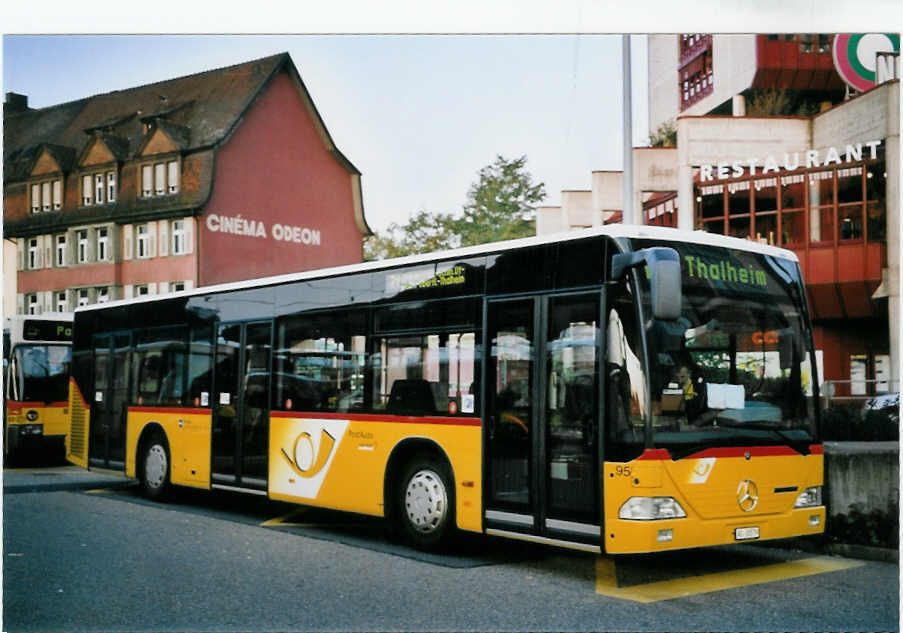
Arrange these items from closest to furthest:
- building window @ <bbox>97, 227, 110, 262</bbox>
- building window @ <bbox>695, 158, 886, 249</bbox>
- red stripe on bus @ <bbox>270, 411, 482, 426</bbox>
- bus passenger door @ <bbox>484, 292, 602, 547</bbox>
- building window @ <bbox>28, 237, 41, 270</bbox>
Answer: bus passenger door @ <bbox>484, 292, 602, 547</bbox> → red stripe on bus @ <bbox>270, 411, 482, 426</bbox> → building window @ <bbox>28, 237, 41, 270</bbox> → building window @ <bbox>97, 227, 110, 262</bbox> → building window @ <bbox>695, 158, 886, 249</bbox>

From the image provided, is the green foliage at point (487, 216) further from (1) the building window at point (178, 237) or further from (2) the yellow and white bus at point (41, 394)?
(2) the yellow and white bus at point (41, 394)

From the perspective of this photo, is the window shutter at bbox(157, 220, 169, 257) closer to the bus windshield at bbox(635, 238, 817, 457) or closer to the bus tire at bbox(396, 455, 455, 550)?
the bus tire at bbox(396, 455, 455, 550)

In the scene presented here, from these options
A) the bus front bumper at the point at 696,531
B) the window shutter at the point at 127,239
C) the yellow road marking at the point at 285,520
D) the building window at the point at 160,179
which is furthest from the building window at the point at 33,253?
the bus front bumper at the point at 696,531

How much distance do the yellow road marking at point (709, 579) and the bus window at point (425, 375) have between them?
1.74m

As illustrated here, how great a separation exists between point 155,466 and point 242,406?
2279mm

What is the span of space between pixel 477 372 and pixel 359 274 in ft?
6.59

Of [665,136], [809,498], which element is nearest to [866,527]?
[809,498]

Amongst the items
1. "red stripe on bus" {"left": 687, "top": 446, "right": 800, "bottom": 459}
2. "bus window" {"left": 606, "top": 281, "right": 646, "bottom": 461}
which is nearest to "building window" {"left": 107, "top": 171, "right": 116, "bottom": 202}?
"bus window" {"left": 606, "top": 281, "right": 646, "bottom": 461}

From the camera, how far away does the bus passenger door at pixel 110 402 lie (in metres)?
14.4

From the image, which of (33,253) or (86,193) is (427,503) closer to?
(33,253)

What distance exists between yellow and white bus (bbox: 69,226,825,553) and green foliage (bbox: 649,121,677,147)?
25.0 feet

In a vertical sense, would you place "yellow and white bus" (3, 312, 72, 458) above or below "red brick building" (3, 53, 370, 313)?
below

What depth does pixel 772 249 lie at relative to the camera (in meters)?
9.05

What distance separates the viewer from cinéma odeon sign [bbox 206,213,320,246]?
12094 millimetres
